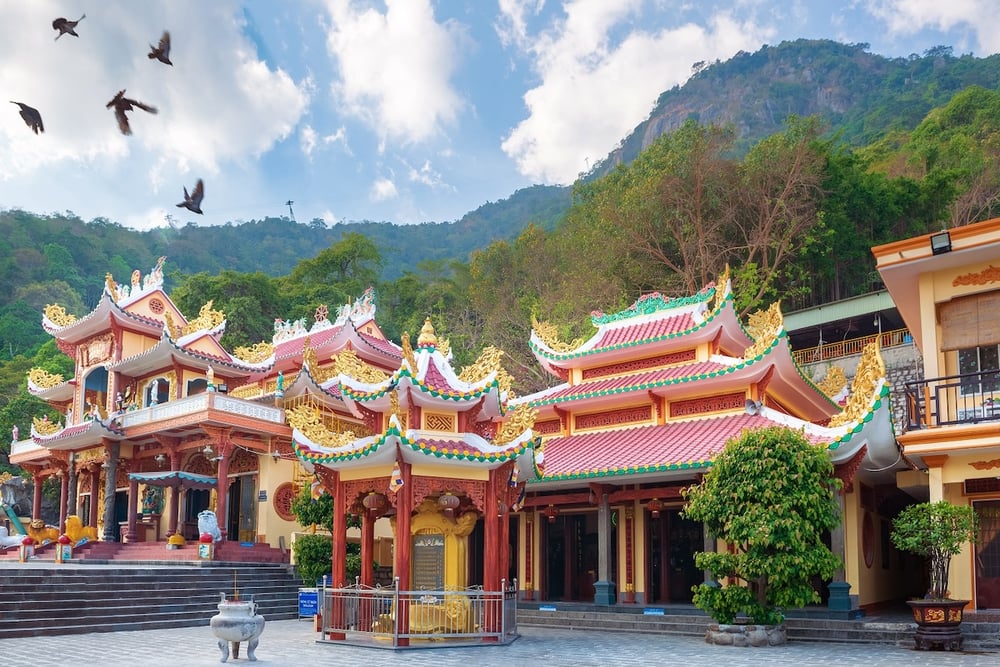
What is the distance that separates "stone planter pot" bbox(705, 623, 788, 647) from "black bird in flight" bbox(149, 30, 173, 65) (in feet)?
37.6

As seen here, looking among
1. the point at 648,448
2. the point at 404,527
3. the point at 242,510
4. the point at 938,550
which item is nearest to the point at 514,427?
the point at 404,527

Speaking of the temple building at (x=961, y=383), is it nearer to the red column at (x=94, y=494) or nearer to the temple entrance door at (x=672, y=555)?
the temple entrance door at (x=672, y=555)

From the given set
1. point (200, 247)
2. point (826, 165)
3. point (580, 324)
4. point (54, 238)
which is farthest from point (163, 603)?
point (200, 247)

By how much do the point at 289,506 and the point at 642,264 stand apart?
1755cm

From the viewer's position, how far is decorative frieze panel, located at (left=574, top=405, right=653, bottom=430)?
19198 millimetres

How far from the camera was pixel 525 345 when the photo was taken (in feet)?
121

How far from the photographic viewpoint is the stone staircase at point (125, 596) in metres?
15.2

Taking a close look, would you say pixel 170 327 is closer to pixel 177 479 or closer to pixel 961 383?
pixel 177 479

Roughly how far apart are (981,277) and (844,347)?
21.7 meters

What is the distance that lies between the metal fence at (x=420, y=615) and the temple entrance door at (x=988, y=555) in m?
7.69

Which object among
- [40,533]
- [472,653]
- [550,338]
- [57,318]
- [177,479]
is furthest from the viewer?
[57,318]

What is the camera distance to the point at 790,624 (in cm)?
1504

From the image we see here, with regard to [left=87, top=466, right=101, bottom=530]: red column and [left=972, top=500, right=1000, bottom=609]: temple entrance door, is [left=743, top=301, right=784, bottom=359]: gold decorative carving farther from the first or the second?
[left=87, top=466, right=101, bottom=530]: red column

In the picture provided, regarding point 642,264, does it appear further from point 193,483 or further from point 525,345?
point 193,483
